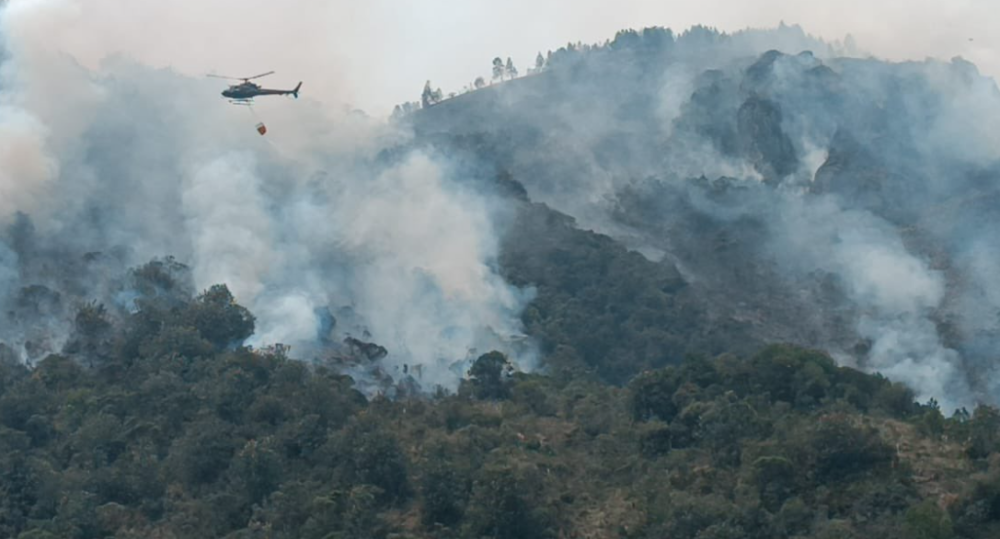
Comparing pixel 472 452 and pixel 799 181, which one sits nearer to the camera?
pixel 472 452

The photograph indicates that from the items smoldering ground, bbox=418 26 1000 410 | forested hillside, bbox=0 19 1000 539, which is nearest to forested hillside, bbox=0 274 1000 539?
forested hillside, bbox=0 19 1000 539

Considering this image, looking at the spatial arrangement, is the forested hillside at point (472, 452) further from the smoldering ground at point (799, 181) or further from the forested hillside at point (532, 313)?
the smoldering ground at point (799, 181)

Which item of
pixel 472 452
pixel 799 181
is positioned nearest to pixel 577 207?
pixel 799 181

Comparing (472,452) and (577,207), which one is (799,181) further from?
(472,452)

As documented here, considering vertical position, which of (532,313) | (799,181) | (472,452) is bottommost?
(472,452)

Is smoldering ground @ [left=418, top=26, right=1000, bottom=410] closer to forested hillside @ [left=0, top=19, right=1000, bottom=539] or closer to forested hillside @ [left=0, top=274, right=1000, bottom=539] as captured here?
forested hillside @ [left=0, top=19, right=1000, bottom=539]

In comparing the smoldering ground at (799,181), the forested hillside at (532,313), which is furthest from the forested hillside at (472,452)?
the smoldering ground at (799,181)

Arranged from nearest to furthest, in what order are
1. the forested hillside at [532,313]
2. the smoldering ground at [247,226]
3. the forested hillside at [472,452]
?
the forested hillside at [472,452] → the forested hillside at [532,313] → the smoldering ground at [247,226]

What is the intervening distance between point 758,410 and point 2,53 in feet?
224

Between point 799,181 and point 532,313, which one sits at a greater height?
point 799,181

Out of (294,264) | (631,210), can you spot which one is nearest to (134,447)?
(294,264)

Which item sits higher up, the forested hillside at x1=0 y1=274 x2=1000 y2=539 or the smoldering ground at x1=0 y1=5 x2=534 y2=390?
the smoldering ground at x1=0 y1=5 x2=534 y2=390

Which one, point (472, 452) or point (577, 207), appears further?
point (577, 207)

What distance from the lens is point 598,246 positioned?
5753 inches
